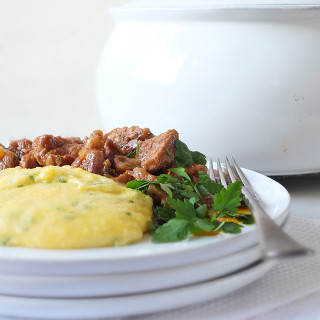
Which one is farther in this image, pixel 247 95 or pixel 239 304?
pixel 247 95

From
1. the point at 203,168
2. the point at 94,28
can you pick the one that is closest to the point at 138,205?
the point at 203,168

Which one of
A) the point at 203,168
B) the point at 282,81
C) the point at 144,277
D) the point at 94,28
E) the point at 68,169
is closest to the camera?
the point at 144,277

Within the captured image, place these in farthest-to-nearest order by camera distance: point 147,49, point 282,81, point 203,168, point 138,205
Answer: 1. point 147,49
2. point 282,81
3. point 203,168
4. point 138,205

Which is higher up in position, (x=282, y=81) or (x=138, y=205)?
(x=282, y=81)

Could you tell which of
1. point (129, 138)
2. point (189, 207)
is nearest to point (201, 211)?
point (189, 207)

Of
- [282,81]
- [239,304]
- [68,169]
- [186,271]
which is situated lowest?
[239,304]

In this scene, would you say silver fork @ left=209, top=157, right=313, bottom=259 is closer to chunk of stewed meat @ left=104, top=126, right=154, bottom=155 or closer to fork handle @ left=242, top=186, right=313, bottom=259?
fork handle @ left=242, top=186, right=313, bottom=259

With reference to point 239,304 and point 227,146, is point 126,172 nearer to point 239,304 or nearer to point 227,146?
point 239,304
